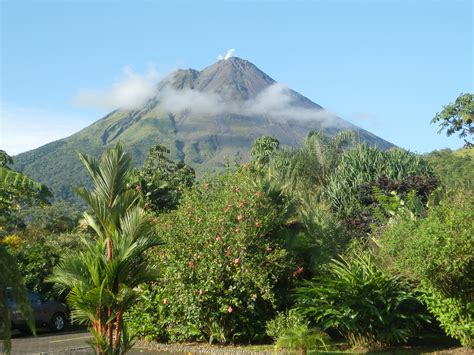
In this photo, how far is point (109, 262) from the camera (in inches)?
419

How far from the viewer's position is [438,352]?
44.2 ft

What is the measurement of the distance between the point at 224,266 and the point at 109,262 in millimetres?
4540

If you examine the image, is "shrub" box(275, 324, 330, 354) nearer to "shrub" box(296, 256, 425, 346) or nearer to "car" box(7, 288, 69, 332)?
"shrub" box(296, 256, 425, 346)

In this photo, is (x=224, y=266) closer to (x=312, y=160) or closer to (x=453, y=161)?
(x=312, y=160)

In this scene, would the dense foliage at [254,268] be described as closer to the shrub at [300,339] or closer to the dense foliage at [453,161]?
the shrub at [300,339]

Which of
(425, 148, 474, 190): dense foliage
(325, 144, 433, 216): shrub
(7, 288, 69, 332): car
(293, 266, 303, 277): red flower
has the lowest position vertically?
(7, 288, 69, 332): car

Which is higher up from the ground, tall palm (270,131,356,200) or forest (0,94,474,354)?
tall palm (270,131,356,200)

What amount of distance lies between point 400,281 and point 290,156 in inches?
520

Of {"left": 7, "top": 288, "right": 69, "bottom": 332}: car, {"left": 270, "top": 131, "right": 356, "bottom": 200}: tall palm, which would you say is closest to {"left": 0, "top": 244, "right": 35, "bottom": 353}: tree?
{"left": 7, "top": 288, "right": 69, "bottom": 332}: car

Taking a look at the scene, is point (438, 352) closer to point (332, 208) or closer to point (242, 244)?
point (242, 244)

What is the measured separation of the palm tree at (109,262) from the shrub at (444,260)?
5.34 metres

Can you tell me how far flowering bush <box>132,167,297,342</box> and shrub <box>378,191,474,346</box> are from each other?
9.14 ft

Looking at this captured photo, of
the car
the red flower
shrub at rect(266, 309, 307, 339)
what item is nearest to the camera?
shrub at rect(266, 309, 307, 339)

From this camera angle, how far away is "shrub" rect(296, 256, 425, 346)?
14.1 metres
